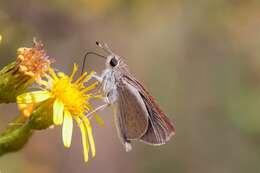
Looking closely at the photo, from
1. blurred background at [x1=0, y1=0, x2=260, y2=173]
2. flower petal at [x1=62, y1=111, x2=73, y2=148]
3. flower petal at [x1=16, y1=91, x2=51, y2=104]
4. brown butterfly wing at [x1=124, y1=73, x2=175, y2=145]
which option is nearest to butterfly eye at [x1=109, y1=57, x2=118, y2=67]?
brown butterfly wing at [x1=124, y1=73, x2=175, y2=145]

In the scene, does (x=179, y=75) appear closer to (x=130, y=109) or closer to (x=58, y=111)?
(x=130, y=109)

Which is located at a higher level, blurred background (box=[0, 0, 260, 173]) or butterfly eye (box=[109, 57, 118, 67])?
blurred background (box=[0, 0, 260, 173])

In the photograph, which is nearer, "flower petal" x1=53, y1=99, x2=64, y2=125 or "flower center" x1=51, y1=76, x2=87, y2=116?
"flower petal" x1=53, y1=99, x2=64, y2=125

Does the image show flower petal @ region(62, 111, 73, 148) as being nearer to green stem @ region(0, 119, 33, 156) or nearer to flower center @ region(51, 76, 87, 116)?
flower center @ region(51, 76, 87, 116)

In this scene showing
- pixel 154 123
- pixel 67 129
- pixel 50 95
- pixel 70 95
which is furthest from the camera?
pixel 154 123

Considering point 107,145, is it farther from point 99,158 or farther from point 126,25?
point 126,25

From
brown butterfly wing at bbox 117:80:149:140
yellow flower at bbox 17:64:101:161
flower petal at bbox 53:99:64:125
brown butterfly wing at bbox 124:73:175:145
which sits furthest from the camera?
brown butterfly wing at bbox 117:80:149:140

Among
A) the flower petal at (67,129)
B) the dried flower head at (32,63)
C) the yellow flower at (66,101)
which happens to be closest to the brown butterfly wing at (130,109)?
the yellow flower at (66,101)

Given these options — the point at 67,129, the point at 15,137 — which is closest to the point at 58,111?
the point at 67,129
